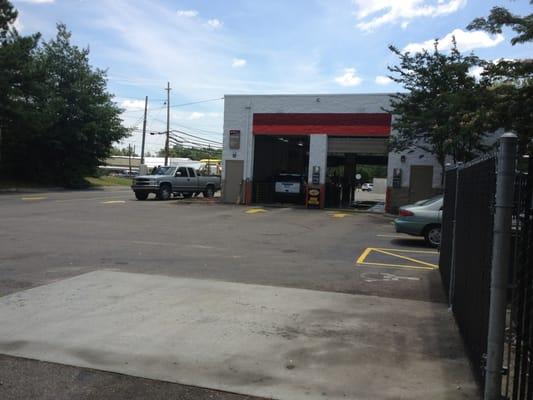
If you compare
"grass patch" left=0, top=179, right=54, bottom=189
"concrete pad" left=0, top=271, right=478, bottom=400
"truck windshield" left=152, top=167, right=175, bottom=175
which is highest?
"truck windshield" left=152, top=167, right=175, bottom=175

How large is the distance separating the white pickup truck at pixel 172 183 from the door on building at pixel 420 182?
13652mm

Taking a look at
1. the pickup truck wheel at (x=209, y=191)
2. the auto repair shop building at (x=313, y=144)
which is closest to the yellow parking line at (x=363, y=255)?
the auto repair shop building at (x=313, y=144)

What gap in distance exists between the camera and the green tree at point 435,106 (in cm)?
1902

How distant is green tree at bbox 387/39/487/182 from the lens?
62.4 ft

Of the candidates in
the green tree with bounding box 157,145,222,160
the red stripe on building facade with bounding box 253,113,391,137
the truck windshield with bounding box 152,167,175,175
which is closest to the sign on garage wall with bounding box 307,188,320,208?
the red stripe on building facade with bounding box 253,113,391,137

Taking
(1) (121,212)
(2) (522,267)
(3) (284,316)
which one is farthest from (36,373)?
(1) (121,212)

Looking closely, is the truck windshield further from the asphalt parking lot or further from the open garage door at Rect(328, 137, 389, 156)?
the asphalt parking lot

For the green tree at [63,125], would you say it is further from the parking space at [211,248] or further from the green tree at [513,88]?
the green tree at [513,88]

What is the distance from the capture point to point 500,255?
11.6ft

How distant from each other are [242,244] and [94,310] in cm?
668

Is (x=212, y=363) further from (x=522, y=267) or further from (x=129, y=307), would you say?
(x=522, y=267)

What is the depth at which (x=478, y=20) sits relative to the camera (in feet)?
42.0

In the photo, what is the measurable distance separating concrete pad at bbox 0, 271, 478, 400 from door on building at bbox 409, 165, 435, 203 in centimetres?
1838

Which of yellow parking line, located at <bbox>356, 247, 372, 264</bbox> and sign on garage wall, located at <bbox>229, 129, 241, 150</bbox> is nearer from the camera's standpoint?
yellow parking line, located at <bbox>356, 247, 372, 264</bbox>
